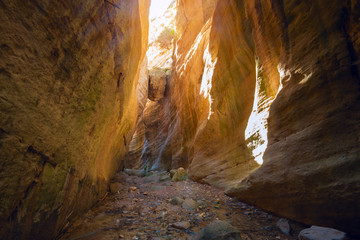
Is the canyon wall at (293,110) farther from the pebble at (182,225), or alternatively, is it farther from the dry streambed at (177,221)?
the pebble at (182,225)

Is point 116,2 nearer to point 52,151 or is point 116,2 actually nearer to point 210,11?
point 52,151

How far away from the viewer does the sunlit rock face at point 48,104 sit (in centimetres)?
184

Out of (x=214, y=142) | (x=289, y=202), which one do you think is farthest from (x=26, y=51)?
(x=214, y=142)

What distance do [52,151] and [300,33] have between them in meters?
5.01

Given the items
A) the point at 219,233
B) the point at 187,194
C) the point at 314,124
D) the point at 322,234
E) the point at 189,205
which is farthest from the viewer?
the point at 187,194

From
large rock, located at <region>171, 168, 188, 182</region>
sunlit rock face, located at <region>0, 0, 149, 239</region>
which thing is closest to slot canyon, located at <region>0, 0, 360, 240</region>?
sunlit rock face, located at <region>0, 0, 149, 239</region>

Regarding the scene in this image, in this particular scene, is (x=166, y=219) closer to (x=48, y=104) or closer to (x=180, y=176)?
(x=48, y=104)

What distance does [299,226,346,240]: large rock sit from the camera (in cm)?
222

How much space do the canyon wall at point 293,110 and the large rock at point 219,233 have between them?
4.43 feet

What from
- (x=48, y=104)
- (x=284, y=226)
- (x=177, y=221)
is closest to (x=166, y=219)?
(x=177, y=221)

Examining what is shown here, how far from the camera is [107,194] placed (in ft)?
19.5

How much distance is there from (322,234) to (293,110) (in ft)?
7.31

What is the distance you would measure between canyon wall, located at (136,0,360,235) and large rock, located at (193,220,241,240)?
1.35 metres

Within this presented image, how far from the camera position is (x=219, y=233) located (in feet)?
8.14
